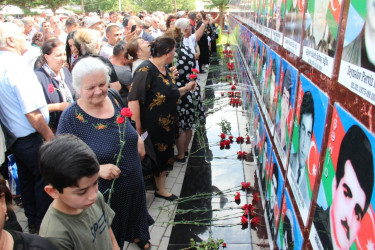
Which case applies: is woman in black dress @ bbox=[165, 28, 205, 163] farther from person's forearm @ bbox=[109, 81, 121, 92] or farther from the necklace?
the necklace

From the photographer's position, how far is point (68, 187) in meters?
1.37

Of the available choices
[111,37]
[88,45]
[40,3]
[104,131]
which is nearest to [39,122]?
[104,131]

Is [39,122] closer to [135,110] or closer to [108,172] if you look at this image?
[135,110]

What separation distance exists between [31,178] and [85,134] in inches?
51.9

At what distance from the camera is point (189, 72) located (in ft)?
14.0

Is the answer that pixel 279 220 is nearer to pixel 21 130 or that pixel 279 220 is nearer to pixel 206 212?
pixel 206 212

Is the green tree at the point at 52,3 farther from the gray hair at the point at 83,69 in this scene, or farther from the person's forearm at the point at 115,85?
the gray hair at the point at 83,69

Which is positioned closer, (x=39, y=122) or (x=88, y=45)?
(x=39, y=122)

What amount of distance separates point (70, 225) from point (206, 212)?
2138 mm

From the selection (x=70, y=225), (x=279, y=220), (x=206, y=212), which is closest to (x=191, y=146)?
(x=206, y=212)

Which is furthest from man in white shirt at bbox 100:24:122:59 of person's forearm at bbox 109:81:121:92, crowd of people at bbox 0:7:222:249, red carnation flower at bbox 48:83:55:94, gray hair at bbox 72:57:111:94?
gray hair at bbox 72:57:111:94

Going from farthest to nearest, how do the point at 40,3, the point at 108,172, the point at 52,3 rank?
the point at 40,3
the point at 52,3
the point at 108,172

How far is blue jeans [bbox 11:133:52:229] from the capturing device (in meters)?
2.83

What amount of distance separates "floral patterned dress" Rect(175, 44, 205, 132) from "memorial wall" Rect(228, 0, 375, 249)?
209 cm
